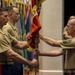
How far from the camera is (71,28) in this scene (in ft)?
15.8

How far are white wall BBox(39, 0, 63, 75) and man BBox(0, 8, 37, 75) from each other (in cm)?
206

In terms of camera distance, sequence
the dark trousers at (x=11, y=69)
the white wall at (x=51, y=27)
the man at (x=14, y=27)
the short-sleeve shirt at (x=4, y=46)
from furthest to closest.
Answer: the white wall at (x=51, y=27) → the man at (x=14, y=27) → the dark trousers at (x=11, y=69) → the short-sleeve shirt at (x=4, y=46)

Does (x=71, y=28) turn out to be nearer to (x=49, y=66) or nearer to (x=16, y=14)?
(x=16, y=14)

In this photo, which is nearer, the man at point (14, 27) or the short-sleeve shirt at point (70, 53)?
the short-sleeve shirt at point (70, 53)

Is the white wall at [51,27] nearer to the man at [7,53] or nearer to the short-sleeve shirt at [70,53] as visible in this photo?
the man at [7,53]

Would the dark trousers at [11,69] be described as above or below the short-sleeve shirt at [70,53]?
below

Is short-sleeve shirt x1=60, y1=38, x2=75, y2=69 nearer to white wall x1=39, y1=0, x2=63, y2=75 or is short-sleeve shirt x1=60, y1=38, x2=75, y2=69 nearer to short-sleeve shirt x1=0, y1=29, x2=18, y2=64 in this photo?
short-sleeve shirt x1=0, y1=29, x2=18, y2=64

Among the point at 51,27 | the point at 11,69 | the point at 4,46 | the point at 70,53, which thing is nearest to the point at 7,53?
the point at 4,46

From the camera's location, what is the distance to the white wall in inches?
287

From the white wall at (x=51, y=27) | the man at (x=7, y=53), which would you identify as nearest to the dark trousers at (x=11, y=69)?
the man at (x=7, y=53)

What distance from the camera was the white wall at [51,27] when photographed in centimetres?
730

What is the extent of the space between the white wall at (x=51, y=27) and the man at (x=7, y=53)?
2061 millimetres

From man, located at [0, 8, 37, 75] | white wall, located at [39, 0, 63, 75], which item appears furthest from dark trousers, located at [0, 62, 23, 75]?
white wall, located at [39, 0, 63, 75]

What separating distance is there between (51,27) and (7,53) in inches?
110
